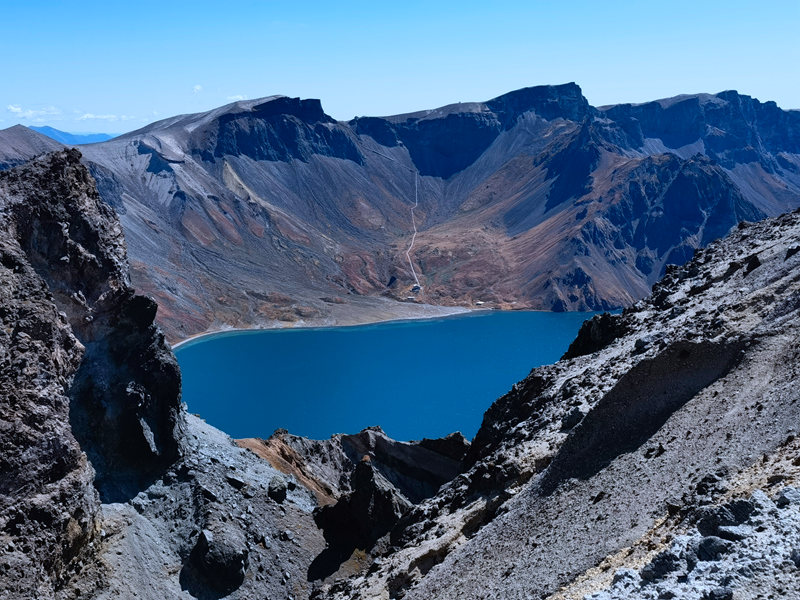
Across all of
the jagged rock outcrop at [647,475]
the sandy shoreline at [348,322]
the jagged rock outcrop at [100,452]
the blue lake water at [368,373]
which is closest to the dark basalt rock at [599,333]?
the jagged rock outcrop at [647,475]

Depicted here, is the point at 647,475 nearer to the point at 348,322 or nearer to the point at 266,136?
the point at 348,322

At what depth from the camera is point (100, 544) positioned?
2947cm

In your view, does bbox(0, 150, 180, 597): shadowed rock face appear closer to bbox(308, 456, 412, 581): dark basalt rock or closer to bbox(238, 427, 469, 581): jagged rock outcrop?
bbox(308, 456, 412, 581): dark basalt rock

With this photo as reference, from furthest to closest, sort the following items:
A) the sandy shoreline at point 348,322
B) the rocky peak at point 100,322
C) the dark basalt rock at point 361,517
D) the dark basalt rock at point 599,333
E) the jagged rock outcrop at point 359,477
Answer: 1. the sandy shoreline at point 348,322
2. the jagged rock outcrop at point 359,477
3. the dark basalt rock at point 361,517
4. the dark basalt rock at point 599,333
5. the rocky peak at point 100,322

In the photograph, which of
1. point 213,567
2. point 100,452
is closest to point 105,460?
point 100,452

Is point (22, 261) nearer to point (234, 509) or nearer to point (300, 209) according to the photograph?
point (234, 509)

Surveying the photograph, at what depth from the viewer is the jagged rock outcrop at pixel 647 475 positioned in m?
14.8

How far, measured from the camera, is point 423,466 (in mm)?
43000

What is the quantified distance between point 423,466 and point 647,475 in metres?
23.5

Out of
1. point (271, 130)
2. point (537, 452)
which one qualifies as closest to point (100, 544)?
point (537, 452)

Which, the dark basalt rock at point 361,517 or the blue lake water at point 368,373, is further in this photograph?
the blue lake water at point 368,373

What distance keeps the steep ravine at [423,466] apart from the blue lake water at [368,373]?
118 feet

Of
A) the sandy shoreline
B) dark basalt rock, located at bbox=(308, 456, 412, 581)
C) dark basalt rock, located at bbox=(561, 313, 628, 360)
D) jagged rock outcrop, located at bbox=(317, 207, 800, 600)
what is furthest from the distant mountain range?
jagged rock outcrop, located at bbox=(317, 207, 800, 600)

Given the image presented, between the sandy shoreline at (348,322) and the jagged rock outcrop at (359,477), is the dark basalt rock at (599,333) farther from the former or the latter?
the sandy shoreline at (348,322)
